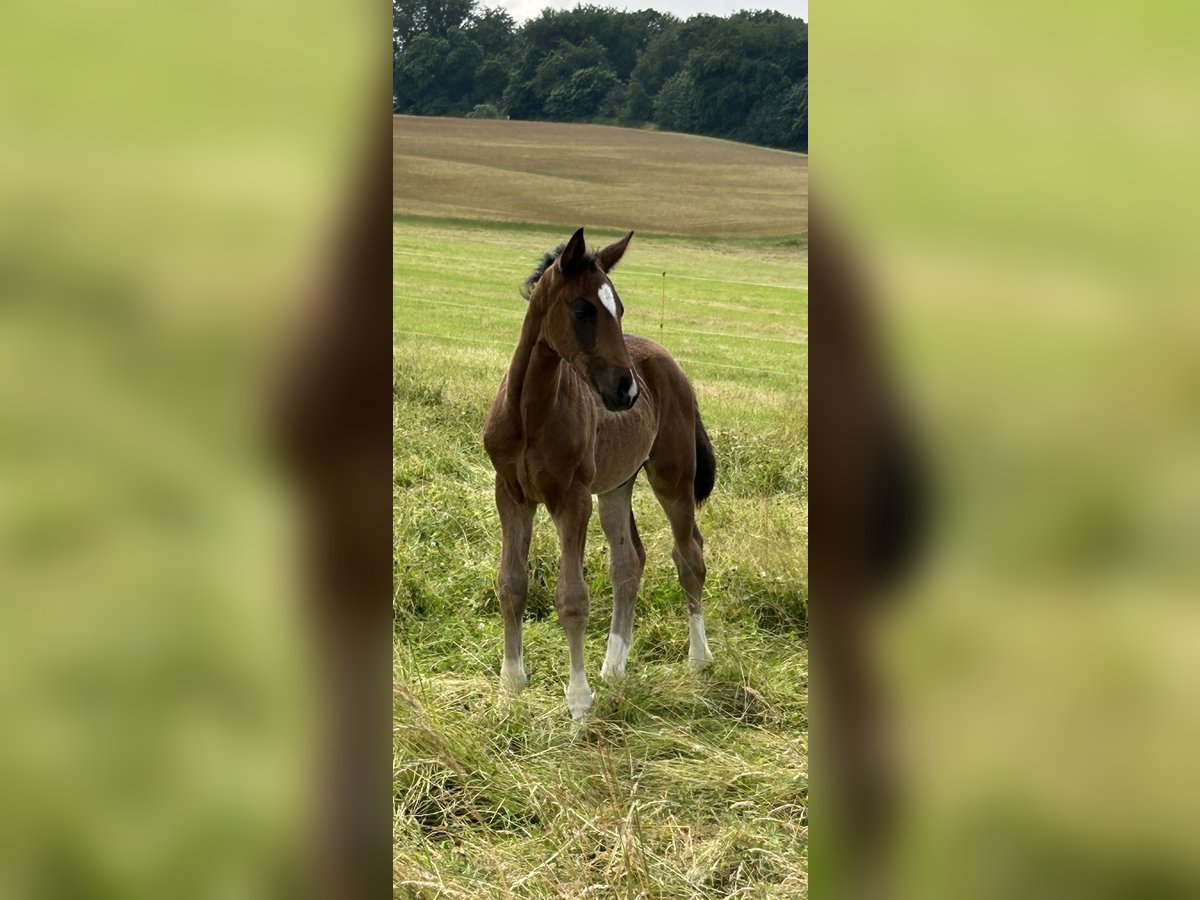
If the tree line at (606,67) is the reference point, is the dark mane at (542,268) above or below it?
below

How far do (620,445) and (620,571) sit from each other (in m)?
0.50

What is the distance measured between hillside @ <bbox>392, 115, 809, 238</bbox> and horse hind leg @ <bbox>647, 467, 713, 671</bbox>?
4594 millimetres

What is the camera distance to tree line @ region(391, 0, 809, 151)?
4.36 metres

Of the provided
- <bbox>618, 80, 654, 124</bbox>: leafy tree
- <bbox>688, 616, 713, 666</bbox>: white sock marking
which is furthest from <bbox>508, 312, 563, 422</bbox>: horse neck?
<bbox>618, 80, 654, 124</bbox>: leafy tree

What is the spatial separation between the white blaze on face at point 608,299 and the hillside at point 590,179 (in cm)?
528

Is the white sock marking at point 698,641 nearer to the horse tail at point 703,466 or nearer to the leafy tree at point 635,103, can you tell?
the horse tail at point 703,466

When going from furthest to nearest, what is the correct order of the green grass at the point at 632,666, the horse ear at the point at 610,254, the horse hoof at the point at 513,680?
the horse hoof at the point at 513,680
the horse ear at the point at 610,254
the green grass at the point at 632,666

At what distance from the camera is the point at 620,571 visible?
11.7ft

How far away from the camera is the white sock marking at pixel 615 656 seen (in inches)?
139

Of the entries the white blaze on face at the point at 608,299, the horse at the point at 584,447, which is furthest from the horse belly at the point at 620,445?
the white blaze on face at the point at 608,299
